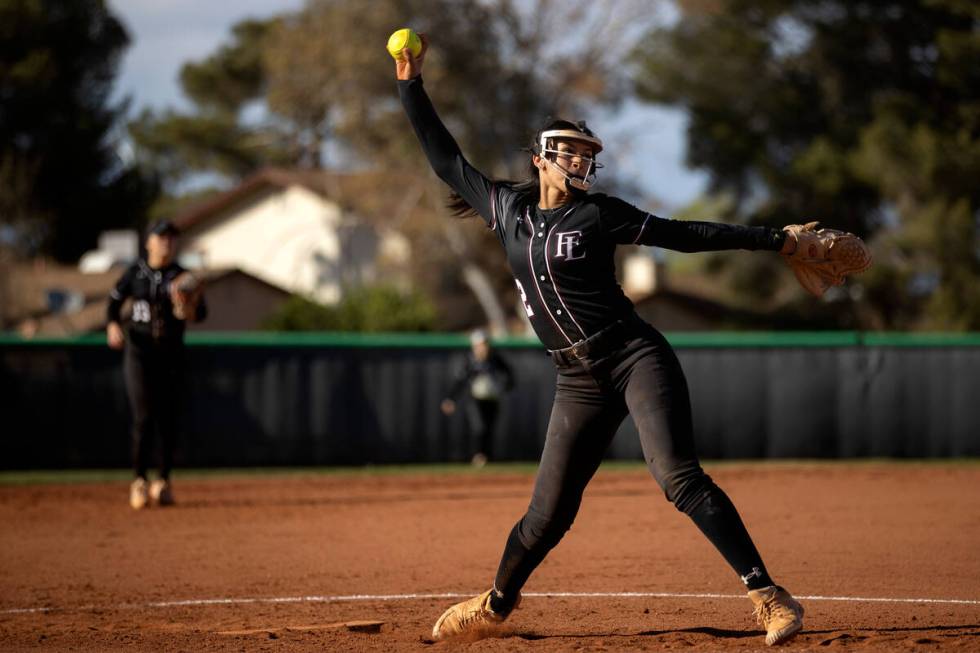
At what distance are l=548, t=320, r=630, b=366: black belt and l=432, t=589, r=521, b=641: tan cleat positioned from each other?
1.22m

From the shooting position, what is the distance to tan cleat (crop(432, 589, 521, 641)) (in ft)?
20.5

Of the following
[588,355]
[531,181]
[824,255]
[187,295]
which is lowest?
[588,355]

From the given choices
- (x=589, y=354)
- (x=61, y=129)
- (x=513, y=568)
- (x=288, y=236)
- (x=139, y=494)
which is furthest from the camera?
(x=288, y=236)

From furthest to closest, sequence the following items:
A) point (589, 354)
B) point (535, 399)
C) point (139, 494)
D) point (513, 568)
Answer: point (535, 399), point (139, 494), point (513, 568), point (589, 354)

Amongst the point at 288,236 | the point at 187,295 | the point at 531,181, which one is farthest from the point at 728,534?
the point at 288,236

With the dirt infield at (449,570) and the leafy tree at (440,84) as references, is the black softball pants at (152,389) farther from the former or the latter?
the leafy tree at (440,84)

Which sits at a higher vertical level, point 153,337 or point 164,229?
point 164,229

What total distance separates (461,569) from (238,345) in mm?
10485

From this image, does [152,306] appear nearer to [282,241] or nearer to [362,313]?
[362,313]

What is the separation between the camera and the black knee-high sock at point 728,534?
5773 millimetres

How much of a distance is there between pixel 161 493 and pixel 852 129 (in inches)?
1134

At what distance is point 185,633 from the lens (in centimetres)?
670

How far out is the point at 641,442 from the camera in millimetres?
5914

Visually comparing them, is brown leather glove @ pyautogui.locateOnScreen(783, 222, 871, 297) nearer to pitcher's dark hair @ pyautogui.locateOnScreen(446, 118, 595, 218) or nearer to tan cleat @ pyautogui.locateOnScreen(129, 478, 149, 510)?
pitcher's dark hair @ pyautogui.locateOnScreen(446, 118, 595, 218)
